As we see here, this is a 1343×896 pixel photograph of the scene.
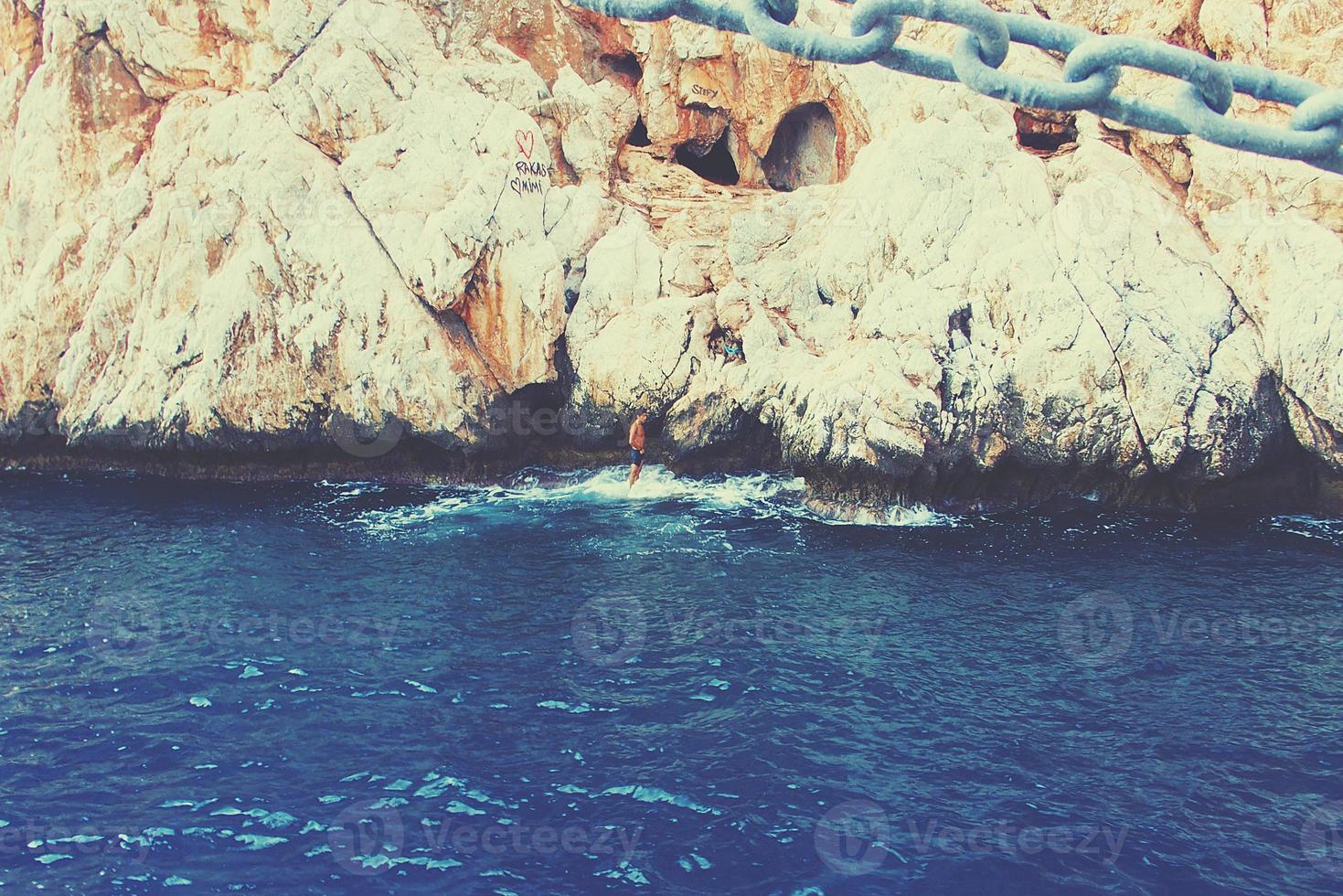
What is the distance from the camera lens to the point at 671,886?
13.1m

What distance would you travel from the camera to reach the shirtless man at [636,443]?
30.8 m

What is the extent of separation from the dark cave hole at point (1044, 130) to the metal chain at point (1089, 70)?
31.4 meters

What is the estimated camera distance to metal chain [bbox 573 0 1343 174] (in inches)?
160

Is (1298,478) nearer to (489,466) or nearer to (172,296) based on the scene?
(489,466)

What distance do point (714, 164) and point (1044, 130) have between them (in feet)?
47.3

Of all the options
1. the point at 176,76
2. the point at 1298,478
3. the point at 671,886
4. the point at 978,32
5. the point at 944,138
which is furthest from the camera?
the point at 176,76

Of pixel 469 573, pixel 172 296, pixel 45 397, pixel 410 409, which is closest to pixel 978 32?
pixel 469 573

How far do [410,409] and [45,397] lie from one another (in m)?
14.5

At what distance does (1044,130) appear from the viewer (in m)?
32.8

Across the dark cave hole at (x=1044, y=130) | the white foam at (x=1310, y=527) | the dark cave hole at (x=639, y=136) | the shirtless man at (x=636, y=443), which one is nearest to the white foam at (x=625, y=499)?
the shirtless man at (x=636, y=443)

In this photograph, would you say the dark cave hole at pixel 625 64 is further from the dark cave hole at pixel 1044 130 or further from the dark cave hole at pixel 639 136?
the dark cave hole at pixel 1044 130

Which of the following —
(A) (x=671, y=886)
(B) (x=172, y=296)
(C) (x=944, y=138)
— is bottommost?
(A) (x=671, y=886)

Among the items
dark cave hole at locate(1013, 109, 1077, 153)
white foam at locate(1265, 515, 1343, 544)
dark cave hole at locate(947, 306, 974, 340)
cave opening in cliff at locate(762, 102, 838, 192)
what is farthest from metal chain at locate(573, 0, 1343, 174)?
cave opening in cliff at locate(762, 102, 838, 192)

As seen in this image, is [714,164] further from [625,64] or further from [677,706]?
[677,706]
